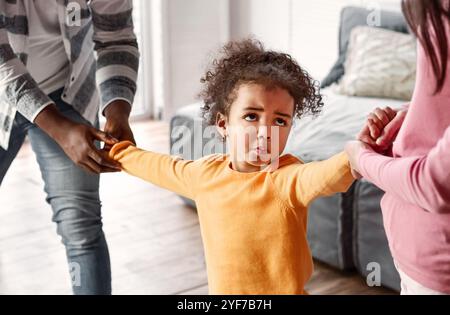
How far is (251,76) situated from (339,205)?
1229mm

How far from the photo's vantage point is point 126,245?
283cm

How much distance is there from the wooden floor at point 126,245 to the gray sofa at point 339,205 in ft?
0.28

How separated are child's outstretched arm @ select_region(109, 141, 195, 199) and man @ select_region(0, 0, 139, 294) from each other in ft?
0.39

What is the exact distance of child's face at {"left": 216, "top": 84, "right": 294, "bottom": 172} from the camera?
1235 mm

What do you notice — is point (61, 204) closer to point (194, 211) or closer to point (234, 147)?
point (234, 147)

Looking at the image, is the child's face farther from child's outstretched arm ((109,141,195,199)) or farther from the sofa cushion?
the sofa cushion

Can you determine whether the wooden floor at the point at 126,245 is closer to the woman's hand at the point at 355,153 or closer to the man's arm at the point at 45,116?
the man's arm at the point at 45,116

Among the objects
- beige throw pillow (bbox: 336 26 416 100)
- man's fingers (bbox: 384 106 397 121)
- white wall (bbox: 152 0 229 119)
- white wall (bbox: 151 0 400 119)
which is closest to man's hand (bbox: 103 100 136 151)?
man's fingers (bbox: 384 106 397 121)

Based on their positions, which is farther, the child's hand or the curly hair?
the curly hair

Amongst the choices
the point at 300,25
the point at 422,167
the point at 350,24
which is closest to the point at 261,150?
the point at 422,167

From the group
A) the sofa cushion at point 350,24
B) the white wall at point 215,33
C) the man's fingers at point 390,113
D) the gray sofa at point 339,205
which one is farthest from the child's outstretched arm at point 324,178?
the white wall at point 215,33

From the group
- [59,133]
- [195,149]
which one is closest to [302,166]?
[59,133]

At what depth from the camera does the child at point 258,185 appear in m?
1.23
